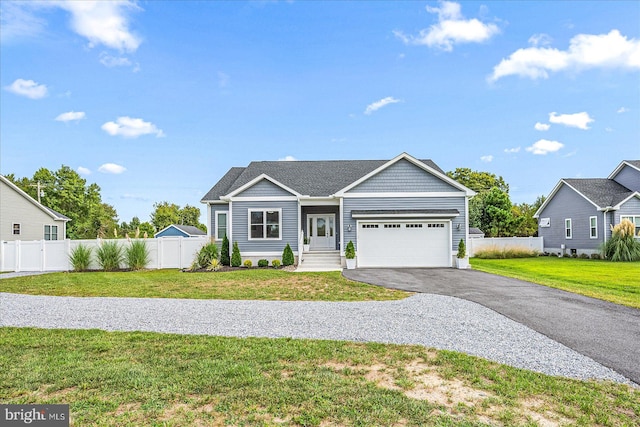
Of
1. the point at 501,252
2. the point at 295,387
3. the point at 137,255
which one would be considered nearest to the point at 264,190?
the point at 137,255

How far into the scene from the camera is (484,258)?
25391 millimetres

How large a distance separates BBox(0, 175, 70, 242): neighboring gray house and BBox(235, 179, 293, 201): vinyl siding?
54.3ft

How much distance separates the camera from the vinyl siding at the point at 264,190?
Answer: 1883cm

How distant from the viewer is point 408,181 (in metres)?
18.3

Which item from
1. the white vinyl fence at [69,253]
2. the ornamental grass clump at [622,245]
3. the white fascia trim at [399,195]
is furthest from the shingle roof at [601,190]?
the white vinyl fence at [69,253]

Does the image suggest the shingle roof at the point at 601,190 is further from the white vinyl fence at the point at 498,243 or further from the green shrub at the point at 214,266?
the green shrub at the point at 214,266

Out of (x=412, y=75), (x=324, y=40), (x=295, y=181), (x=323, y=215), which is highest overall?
(x=324, y=40)

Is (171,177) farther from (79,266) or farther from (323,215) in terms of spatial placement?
(323,215)

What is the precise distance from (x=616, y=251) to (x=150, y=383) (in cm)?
2526

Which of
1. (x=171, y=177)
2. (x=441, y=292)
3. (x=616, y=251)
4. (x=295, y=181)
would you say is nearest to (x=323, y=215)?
(x=295, y=181)

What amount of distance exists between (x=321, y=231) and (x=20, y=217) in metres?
20.3

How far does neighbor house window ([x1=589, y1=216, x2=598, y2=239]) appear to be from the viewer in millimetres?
24297

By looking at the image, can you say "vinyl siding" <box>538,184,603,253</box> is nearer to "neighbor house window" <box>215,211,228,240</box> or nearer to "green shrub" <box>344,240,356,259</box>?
"green shrub" <box>344,240,356,259</box>

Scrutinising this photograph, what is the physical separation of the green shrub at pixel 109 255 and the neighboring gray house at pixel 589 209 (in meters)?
27.8
